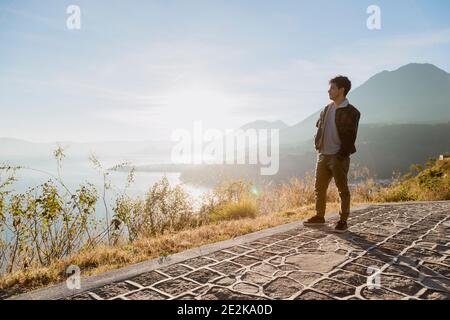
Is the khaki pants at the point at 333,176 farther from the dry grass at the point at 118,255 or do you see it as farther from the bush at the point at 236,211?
the bush at the point at 236,211

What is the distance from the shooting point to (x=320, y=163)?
4.81m

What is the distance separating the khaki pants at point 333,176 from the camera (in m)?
4.51

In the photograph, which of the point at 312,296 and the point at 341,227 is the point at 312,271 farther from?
the point at 341,227

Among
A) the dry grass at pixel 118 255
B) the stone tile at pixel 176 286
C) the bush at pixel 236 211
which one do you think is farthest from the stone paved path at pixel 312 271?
the bush at pixel 236 211

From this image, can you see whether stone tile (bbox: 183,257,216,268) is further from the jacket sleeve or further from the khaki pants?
the jacket sleeve

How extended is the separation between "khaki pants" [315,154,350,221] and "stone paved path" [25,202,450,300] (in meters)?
0.48

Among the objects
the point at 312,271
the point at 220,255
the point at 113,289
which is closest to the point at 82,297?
the point at 113,289

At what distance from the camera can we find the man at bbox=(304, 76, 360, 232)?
4.44 meters

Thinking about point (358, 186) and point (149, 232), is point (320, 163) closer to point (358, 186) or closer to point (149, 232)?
point (149, 232)

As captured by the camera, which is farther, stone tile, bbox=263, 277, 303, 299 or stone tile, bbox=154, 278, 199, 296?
stone tile, bbox=154, 278, 199, 296

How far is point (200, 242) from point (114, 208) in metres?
2.09

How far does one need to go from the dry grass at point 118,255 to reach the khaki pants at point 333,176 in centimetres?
104

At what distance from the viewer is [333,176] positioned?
4723 mm

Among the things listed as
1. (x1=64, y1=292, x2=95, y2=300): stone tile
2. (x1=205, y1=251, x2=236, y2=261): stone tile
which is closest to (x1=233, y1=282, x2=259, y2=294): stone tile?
(x1=205, y1=251, x2=236, y2=261): stone tile
